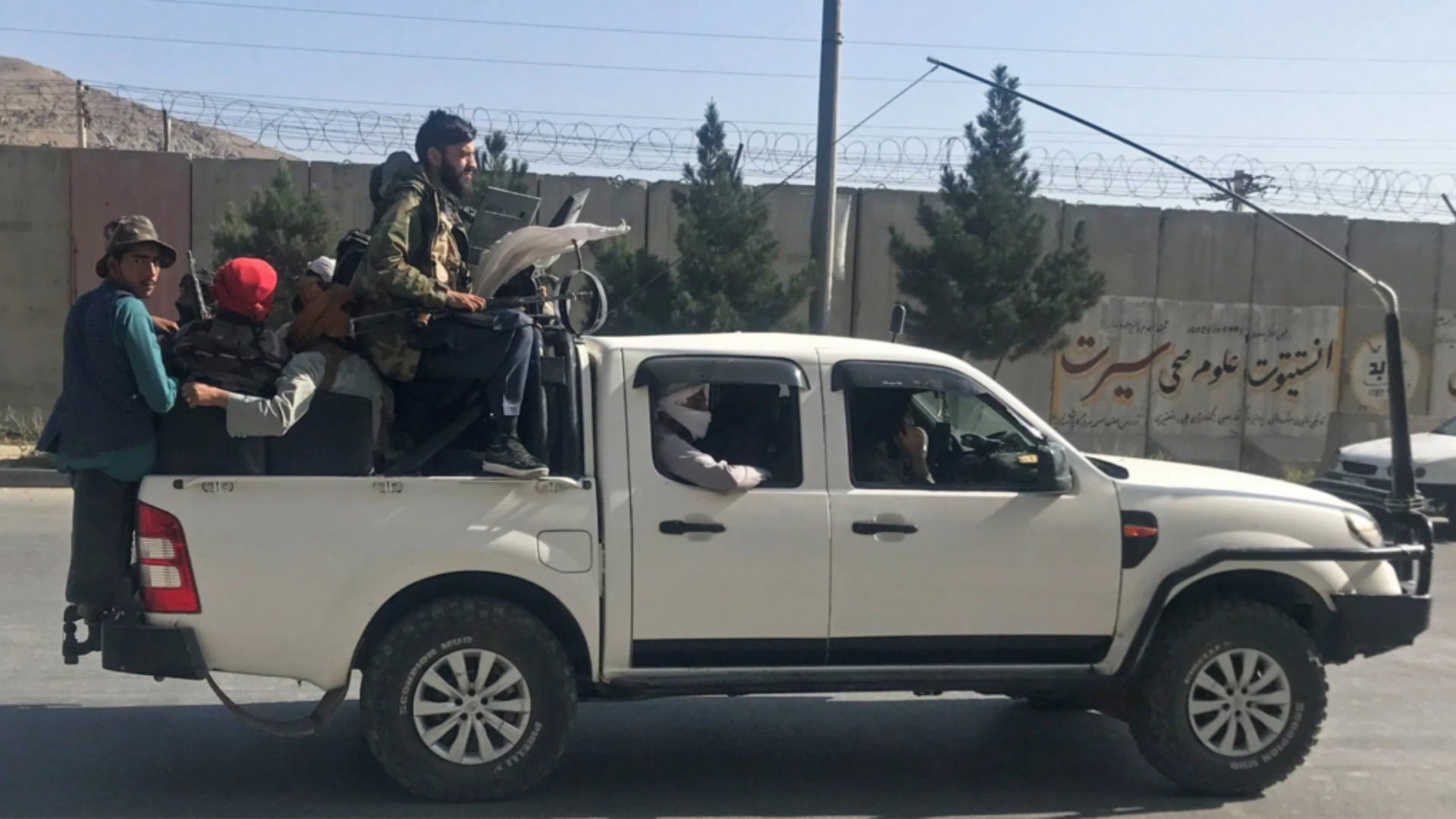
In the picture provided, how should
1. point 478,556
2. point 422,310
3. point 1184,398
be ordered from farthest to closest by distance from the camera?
point 1184,398, point 422,310, point 478,556

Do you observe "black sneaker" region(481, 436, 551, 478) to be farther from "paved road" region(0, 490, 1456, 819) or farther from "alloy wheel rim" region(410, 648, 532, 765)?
"paved road" region(0, 490, 1456, 819)

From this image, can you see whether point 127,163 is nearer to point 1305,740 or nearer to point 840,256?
point 840,256

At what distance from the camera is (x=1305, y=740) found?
525 centimetres

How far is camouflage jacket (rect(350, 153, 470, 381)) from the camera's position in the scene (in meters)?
4.99

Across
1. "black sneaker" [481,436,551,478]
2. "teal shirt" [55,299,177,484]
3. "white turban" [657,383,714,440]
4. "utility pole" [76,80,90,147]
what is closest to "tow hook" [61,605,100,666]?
"teal shirt" [55,299,177,484]

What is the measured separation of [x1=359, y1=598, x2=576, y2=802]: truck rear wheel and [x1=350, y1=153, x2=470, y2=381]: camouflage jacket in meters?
0.99

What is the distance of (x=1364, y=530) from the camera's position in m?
5.36

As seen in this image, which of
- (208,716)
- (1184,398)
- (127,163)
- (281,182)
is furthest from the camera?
(1184,398)

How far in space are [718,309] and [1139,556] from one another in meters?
10.4

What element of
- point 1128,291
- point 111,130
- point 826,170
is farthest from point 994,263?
point 111,130

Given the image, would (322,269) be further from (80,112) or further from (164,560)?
(80,112)

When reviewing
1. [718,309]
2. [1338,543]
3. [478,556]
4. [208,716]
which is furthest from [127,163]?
[1338,543]

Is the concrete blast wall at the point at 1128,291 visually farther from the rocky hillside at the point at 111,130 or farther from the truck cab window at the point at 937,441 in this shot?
the rocky hillside at the point at 111,130

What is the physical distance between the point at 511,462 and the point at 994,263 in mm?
13243
